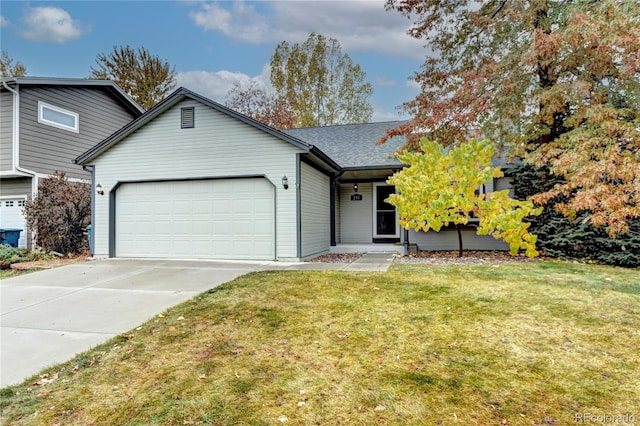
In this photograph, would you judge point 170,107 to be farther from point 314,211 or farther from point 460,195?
point 460,195

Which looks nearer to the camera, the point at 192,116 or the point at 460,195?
the point at 460,195

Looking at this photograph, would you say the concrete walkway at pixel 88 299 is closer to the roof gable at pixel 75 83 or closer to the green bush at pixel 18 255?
the green bush at pixel 18 255

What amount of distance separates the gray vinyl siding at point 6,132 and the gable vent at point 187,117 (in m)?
6.29

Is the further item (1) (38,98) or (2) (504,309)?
(1) (38,98)

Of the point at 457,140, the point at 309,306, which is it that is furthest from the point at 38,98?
the point at 457,140

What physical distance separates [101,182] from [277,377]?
9784 millimetres

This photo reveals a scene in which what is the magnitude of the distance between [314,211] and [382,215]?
3.35 metres

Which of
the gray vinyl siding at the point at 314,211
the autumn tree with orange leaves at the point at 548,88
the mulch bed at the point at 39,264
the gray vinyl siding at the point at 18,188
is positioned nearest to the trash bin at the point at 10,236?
the gray vinyl siding at the point at 18,188

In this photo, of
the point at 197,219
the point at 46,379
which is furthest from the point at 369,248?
the point at 46,379

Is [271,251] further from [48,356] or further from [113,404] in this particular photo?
[113,404]

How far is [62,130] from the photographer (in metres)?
13.1

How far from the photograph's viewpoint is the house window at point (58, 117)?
12352 millimetres

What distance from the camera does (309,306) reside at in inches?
197

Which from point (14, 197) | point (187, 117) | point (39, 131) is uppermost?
point (39, 131)
